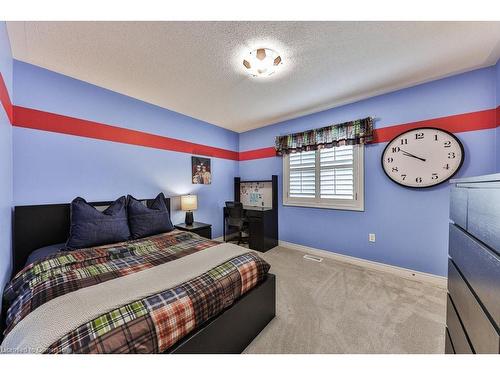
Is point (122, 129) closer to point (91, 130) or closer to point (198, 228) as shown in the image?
point (91, 130)

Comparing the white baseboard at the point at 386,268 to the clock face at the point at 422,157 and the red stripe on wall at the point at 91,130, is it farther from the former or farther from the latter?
Answer: the red stripe on wall at the point at 91,130

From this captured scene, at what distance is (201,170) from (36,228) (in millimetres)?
2246

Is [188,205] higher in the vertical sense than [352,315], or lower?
higher

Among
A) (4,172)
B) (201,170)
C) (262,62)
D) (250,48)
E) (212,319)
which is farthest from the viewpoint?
(201,170)

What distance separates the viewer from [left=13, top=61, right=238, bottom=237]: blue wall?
197 centimetres

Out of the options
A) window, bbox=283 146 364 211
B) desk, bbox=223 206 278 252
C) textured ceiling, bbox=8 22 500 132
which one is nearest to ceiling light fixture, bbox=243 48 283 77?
textured ceiling, bbox=8 22 500 132

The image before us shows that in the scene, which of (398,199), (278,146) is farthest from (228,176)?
(398,199)

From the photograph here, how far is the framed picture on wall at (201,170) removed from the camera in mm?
3529

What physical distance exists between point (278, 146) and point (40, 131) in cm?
324

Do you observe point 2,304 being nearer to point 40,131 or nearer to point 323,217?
point 40,131

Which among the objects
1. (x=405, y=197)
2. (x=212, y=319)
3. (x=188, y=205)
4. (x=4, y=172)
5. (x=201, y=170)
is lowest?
(x=212, y=319)

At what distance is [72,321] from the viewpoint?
33.4 inches

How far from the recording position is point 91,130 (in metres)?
2.36

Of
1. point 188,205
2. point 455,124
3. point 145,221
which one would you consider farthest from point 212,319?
point 455,124
